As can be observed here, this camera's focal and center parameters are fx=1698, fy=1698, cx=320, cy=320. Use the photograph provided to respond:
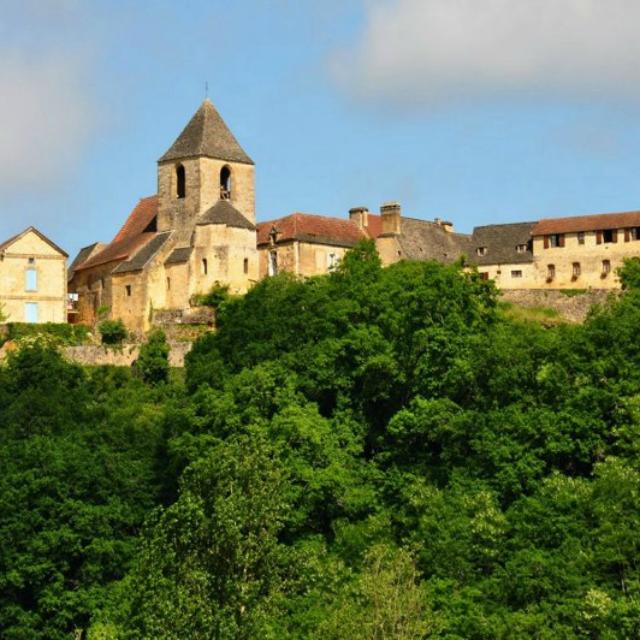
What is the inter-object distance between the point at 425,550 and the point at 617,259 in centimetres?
3876

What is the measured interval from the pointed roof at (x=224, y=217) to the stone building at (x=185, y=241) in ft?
0.15

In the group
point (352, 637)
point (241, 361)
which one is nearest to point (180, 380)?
point (241, 361)

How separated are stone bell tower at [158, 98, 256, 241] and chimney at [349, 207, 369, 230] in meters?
6.36

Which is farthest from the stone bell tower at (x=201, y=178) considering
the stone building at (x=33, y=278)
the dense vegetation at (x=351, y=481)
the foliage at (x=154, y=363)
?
the dense vegetation at (x=351, y=481)

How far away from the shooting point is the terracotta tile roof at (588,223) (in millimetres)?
80625

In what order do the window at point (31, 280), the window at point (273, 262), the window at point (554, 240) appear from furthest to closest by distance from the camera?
1. the window at point (554, 240)
2. the window at point (273, 262)
3. the window at point (31, 280)

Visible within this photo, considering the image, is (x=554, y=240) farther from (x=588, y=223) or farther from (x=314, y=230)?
(x=314, y=230)

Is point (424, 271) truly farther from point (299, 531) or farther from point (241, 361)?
point (299, 531)

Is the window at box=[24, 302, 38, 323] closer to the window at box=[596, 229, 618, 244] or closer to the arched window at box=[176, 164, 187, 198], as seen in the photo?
the arched window at box=[176, 164, 187, 198]

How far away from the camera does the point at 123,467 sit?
5406 cm

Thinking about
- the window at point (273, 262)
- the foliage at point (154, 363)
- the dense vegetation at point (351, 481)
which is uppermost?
the window at point (273, 262)

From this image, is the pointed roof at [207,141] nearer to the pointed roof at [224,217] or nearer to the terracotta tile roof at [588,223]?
the pointed roof at [224,217]

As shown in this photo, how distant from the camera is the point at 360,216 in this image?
85.8 metres

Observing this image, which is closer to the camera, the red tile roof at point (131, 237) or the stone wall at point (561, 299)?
the stone wall at point (561, 299)
